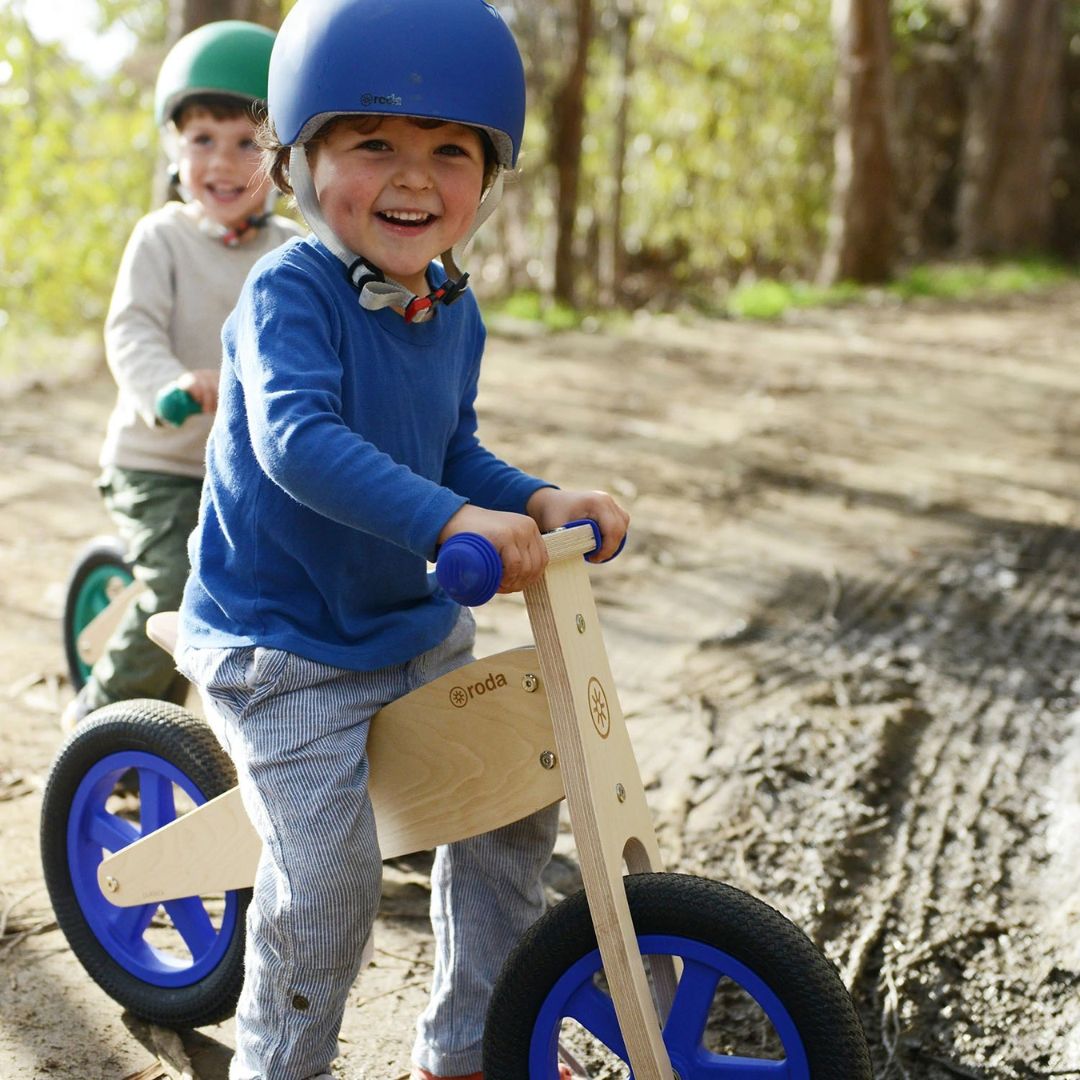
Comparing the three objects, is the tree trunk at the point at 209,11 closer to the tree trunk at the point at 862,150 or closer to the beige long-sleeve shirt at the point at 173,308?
the beige long-sleeve shirt at the point at 173,308

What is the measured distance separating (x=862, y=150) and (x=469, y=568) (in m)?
11.3

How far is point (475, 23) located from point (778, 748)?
6.53 feet

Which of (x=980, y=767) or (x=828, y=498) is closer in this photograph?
(x=980, y=767)

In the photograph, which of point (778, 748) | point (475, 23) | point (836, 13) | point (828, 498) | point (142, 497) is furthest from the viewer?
point (836, 13)

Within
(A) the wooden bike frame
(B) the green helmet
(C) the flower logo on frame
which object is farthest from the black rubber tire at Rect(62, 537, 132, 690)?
(C) the flower logo on frame

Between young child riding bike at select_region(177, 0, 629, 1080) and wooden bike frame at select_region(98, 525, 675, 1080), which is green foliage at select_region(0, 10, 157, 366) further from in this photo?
wooden bike frame at select_region(98, 525, 675, 1080)

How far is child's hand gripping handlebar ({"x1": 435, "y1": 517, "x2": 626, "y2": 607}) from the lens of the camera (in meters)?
1.55

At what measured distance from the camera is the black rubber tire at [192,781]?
2.17 meters

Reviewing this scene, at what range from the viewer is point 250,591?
1890 millimetres

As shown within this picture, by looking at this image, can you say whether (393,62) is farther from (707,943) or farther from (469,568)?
(707,943)

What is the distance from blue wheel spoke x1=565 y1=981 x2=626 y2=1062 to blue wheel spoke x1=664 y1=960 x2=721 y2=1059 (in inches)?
2.6

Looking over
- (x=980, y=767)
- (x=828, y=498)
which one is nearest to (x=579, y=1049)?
(x=980, y=767)

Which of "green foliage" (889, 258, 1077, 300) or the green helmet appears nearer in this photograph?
the green helmet

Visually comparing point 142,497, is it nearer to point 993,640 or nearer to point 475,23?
point 475,23
